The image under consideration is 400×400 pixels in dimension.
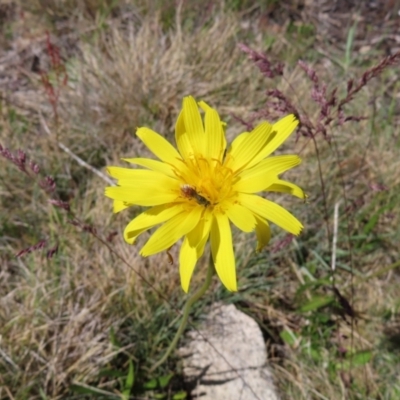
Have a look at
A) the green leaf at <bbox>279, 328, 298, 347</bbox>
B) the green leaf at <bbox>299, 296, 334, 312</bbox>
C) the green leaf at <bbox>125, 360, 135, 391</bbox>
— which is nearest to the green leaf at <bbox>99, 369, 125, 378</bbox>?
the green leaf at <bbox>125, 360, 135, 391</bbox>

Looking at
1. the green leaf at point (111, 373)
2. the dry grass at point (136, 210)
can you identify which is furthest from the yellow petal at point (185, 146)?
the green leaf at point (111, 373)

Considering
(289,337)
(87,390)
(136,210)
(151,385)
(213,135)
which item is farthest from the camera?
(136,210)

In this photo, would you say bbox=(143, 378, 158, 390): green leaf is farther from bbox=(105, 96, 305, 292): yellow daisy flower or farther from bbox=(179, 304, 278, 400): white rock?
bbox=(105, 96, 305, 292): yellow daisy flower

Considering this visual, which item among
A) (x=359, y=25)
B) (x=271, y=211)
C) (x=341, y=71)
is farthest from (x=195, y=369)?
(x=359, y=25)

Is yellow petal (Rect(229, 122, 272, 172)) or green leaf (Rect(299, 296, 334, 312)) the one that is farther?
green leaf (Rect(299, 296, 334, 312))

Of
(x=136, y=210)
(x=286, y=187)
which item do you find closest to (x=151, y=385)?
(x=136, y=210)

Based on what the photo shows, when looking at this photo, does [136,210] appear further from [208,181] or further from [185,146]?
[208,181]
